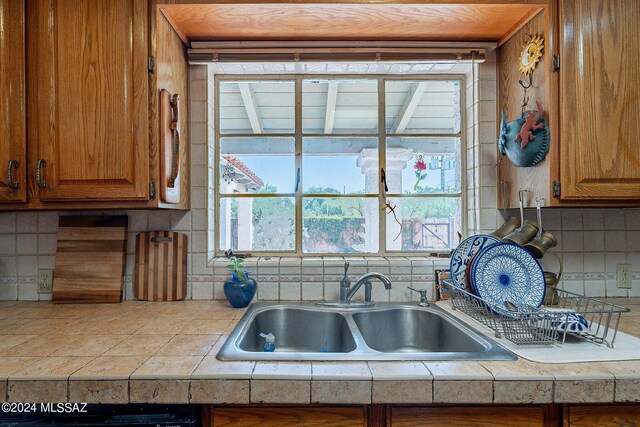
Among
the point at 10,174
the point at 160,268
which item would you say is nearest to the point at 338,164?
the point at 160,268

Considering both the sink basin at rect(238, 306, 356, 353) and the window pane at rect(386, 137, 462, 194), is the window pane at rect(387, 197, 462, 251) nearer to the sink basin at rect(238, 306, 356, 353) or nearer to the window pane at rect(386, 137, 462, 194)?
the window pane at rect(386, 137, 462, 194)

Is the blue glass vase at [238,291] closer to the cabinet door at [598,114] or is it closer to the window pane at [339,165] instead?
the window pane at [339,165]

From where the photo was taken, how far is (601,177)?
1.29 meters

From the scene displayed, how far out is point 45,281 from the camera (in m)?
1.61

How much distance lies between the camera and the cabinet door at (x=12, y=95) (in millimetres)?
1285

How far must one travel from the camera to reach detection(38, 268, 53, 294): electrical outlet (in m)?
1.61

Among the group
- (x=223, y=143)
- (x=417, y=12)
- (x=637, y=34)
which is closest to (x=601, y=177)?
(x=637, y=34)

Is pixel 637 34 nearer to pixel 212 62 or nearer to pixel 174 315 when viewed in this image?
pixel 212 62

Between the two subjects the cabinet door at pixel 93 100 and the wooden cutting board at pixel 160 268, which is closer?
the cabinet door at pixel 93 100

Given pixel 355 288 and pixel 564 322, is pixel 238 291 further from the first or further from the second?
pixel 564 322

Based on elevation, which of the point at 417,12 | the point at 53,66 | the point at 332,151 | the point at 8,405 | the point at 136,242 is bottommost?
the point at 8,405

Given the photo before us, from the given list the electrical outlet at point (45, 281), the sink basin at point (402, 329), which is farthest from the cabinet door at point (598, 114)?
the electrical outlet at point (45, 281)

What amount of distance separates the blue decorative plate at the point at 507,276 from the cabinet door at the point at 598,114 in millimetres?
268

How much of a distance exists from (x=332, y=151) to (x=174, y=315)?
102 centimetres
